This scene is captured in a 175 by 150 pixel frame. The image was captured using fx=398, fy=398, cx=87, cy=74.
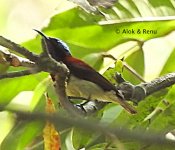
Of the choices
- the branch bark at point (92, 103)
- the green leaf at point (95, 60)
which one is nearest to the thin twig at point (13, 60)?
the branch bark at point (92, 103)

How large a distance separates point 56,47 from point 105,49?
0.35 feet

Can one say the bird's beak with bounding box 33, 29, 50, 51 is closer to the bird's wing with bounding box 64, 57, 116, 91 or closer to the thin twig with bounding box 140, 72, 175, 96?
the bird's wing with bounding box 64, 57, 116, 91

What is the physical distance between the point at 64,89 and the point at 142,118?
135 mm

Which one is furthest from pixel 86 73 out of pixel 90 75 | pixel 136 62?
pixel 136 62

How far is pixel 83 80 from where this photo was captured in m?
0.50

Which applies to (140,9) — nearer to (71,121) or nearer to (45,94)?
(45,94)

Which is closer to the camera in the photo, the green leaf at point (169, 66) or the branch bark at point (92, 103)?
the branch bark at point (92, 103)

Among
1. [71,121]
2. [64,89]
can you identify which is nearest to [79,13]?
[64,89]

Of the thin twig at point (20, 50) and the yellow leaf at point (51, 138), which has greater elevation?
the thin twig at point (20, 50)

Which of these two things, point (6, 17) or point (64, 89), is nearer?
point (64, 89)

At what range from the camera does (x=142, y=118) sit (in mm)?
529

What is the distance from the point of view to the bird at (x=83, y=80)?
1.62 feet

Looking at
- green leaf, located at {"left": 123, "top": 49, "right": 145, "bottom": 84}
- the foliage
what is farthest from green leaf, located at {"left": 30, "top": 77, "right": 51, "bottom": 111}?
green leaf, located at {"left": 123, "top": 49, "right": 145, "bottom": 84}

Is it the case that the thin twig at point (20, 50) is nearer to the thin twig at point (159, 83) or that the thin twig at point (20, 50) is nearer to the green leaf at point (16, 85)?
the green leaf at point (16, 85)
